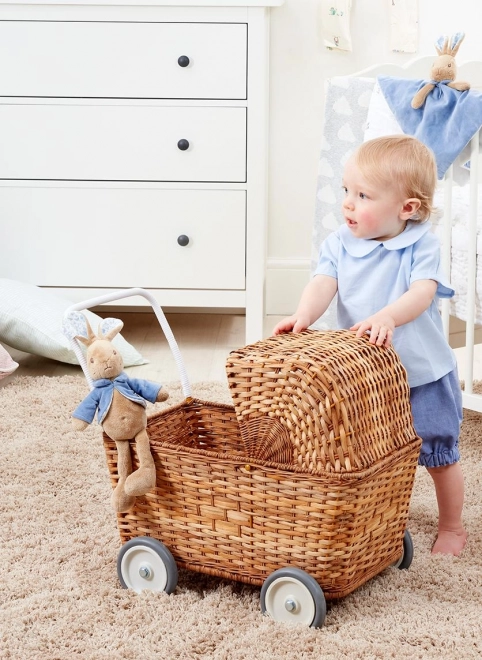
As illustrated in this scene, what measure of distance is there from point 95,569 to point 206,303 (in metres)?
1.24

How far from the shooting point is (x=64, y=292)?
2.41 meters

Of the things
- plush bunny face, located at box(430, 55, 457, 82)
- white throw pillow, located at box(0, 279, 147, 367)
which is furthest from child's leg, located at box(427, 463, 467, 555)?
white throw pillow, located at box(0, 279, 147, 367)

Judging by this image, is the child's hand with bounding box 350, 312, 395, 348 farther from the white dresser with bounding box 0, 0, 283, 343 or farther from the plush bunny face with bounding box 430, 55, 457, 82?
the white dresser with bounding box 0, 0, 283, 343

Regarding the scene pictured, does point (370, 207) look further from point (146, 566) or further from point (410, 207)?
point (146, 566)

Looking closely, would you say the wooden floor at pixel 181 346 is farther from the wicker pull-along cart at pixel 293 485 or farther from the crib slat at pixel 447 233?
the wicker pull-along cart at pixel 293 485

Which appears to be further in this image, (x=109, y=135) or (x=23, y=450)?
(x=109, y=135)

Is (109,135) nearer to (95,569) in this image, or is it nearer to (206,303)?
(206,303)

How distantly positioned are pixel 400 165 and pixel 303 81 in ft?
5.39

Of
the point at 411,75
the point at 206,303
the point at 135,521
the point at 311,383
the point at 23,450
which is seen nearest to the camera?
the point at 311,383

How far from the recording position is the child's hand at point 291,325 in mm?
1224

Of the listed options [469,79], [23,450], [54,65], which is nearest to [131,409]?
[23,450]

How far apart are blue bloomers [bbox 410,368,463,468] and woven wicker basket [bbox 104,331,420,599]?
0.11m

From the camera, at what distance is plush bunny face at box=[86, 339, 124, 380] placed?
112 centimetres

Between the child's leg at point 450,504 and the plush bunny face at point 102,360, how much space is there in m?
0.52
